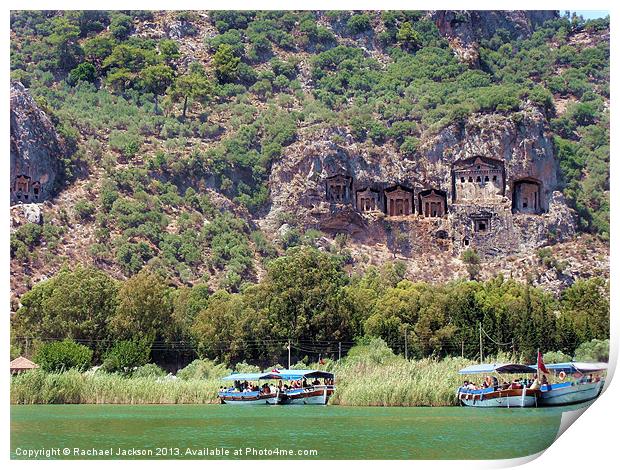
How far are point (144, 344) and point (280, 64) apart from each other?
26.9 m

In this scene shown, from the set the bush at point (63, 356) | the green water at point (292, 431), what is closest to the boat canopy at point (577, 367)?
the green water at point (292, 431)

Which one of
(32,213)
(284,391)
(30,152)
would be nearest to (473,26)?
(30,152)

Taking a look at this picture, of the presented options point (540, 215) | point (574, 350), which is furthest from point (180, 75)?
point (574, 350)

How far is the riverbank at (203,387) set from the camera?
33656mm

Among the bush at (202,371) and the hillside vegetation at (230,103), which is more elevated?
the hillside vegetation at (230,103)

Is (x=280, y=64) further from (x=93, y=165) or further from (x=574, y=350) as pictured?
(x=574, y=350)

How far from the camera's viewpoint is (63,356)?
38.0 metres

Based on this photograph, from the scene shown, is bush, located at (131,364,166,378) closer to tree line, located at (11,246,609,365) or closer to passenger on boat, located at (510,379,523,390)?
tree line, located at (11,246,609,365)

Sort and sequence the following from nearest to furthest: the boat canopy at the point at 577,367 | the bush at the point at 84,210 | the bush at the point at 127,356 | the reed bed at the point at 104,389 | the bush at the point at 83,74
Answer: the reed bed at the point at 104,389, the boat canopy at the point at 577,367, the bush at the point at 127,356, the bush at the point at 84,210, the bush at the point at 83,74

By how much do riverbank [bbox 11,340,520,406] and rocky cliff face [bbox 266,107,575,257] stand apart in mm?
17098

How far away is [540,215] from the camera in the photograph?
54031 millimetres

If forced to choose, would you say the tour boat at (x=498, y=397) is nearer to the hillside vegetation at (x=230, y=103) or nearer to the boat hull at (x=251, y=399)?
the boat hull at (x=251, y=399)

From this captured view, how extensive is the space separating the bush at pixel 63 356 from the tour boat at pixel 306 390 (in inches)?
244

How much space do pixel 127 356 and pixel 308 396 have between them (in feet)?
22.6
